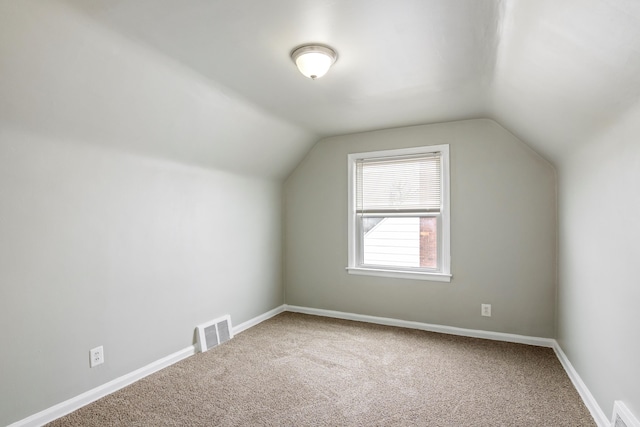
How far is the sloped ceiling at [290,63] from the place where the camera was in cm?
161

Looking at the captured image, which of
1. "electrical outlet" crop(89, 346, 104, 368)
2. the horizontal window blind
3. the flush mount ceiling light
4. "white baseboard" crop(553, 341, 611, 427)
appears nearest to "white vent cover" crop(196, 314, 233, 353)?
"electrical outlet" crop(89, 346, 104, 368)

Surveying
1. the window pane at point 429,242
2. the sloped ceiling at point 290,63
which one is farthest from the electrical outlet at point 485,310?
the sloped ceiling at point 290,63

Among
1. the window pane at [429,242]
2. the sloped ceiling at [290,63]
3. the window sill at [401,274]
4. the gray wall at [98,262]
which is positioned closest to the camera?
the sloped ceiling at [290,63]

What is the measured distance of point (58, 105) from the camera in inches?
82.0

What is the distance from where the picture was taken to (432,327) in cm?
382

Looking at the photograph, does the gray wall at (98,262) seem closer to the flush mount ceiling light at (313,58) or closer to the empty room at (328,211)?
the empty room at (328,211)

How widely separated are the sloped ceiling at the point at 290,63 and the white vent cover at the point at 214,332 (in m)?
1.61

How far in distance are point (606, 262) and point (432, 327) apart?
80.1 inches

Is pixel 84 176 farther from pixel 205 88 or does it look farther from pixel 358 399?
pixel 358 399

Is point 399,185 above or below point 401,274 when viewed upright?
above

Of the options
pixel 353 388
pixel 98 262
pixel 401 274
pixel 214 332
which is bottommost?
pixel 353 388

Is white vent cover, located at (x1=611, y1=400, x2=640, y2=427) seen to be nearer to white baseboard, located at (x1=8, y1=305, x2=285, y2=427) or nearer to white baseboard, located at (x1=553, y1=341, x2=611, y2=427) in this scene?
white baseboard, located at (x1=553, y1=341, x2=611, y2=427)

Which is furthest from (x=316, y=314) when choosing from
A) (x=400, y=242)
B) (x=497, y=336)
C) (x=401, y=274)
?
(x=497, y=336)

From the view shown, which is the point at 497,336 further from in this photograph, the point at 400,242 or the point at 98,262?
the point at 98,262
